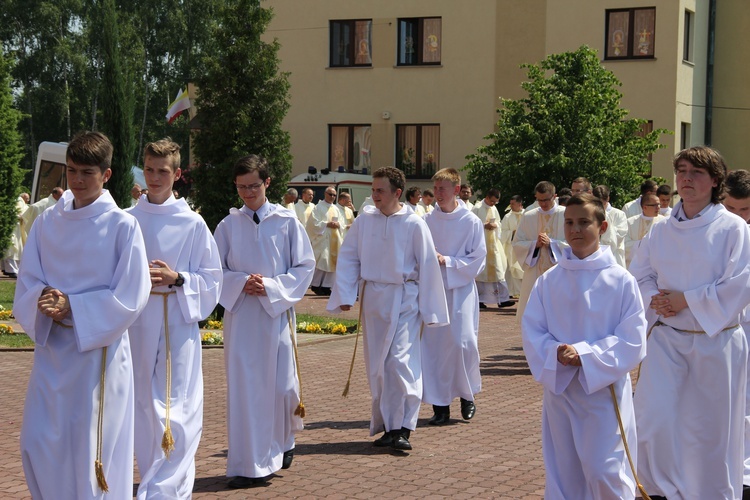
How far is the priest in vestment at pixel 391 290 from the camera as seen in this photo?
9.26 metres

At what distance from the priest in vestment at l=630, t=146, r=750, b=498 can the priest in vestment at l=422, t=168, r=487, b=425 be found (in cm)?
347

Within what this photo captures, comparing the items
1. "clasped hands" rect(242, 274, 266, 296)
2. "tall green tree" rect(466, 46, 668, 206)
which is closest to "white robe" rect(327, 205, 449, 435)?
"clasped hands" rect(242, 274, 266, 296)

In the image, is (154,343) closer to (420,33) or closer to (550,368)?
(550,368)

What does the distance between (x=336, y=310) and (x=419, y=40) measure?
2670 centimetres

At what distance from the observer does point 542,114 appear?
26.9 metres

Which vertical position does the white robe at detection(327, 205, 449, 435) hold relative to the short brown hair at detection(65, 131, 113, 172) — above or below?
below

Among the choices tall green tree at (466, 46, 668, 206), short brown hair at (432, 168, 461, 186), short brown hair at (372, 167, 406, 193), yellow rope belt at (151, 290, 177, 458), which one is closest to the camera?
yellow rope belt at (151, 290, 177, 458)

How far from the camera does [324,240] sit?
998 inches

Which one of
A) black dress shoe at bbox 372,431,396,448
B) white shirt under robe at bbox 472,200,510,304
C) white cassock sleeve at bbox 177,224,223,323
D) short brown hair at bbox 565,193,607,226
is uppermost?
short brown hair at bbox 565,193,607,226

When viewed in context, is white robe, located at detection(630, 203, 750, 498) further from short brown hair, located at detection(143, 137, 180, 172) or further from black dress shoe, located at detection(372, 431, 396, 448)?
short brown hair, located at detection(143, 137, 180, 172)

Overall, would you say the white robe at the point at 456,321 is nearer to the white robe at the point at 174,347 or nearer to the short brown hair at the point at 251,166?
the short brown hair at the point at 251,166

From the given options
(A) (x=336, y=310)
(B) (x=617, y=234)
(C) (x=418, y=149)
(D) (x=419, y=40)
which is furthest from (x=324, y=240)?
(A) (x=336, y=310)

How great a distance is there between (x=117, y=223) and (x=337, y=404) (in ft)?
17.8

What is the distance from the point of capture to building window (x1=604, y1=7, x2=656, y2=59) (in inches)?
1312
